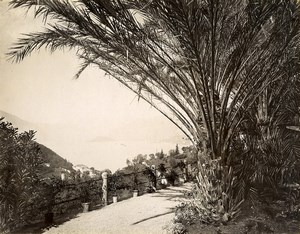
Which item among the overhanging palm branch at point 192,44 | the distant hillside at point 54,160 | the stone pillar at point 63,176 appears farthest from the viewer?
the stone pillar at point 63,176

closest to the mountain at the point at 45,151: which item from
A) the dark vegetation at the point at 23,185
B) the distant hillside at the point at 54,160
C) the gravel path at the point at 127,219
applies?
the distant hillside at the point at 54,160

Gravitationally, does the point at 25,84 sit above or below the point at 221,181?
above

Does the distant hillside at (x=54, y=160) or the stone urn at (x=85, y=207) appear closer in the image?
the stone urn at (x=85, y=207)

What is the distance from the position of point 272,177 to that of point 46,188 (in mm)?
4118

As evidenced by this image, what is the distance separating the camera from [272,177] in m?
5.48

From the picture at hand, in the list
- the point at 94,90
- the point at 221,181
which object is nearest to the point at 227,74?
the point at 221,181

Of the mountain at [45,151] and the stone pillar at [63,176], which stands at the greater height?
the mountain at [45,151]

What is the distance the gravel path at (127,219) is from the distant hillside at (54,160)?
155 cm

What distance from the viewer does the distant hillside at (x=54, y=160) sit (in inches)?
269

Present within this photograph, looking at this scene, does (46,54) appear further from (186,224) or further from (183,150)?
(183,150)

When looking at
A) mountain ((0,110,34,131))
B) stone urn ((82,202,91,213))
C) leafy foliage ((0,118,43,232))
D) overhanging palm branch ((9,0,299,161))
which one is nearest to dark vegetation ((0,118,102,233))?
leafy foliage ((0,118,43,232))

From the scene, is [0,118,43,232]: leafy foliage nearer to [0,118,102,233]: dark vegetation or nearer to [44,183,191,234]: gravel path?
[0,118,102,233]: dark vegetation

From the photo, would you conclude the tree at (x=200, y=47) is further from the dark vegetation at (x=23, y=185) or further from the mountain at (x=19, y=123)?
the dark vegetation at (x=23, y=185)

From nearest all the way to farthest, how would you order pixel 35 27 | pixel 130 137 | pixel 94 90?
pixel 35 27 → pixel 94 90 → pixel 130 137
